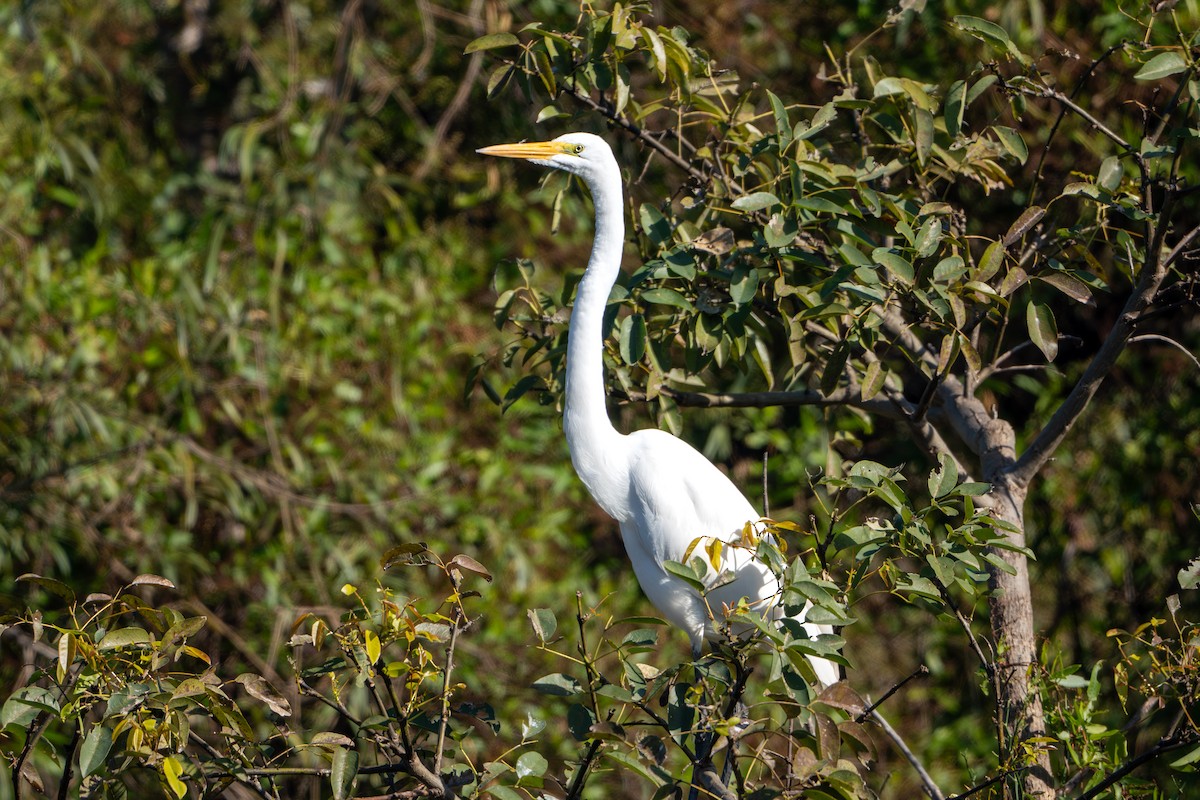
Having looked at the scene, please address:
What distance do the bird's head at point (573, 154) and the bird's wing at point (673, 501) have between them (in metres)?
0.52

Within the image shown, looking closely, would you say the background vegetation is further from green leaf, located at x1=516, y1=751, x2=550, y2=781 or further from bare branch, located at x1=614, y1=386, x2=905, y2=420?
green leaf, located at x1=516, y1=751, x2=550, y2=781

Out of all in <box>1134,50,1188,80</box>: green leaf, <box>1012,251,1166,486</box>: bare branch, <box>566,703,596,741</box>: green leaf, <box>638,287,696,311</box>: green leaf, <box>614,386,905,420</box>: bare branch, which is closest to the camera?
<box>566,703,596,741</box>: green leaf

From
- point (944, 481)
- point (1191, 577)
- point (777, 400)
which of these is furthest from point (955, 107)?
point (1191, 577)

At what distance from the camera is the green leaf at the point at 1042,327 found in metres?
1.71

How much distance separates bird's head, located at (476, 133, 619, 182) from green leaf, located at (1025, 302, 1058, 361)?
708 millimetres

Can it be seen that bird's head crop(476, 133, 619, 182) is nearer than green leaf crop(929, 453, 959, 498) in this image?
No

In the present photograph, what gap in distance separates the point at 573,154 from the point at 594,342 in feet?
1.04

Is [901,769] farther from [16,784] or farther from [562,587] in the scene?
[16,784]

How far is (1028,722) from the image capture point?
1874 millimetres

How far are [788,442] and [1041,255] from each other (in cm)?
216

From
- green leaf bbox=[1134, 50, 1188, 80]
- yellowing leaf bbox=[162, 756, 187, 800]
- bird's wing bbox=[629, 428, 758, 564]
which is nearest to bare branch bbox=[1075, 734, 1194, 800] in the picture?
bird's wing bbox=[629, 428, 758, 564]

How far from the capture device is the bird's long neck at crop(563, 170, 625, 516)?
197cm

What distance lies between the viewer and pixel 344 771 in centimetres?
137

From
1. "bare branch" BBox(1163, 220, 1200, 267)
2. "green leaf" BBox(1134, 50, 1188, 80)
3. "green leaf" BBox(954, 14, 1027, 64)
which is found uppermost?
"green leaf" BBox(954, 14, 1027, 64)
